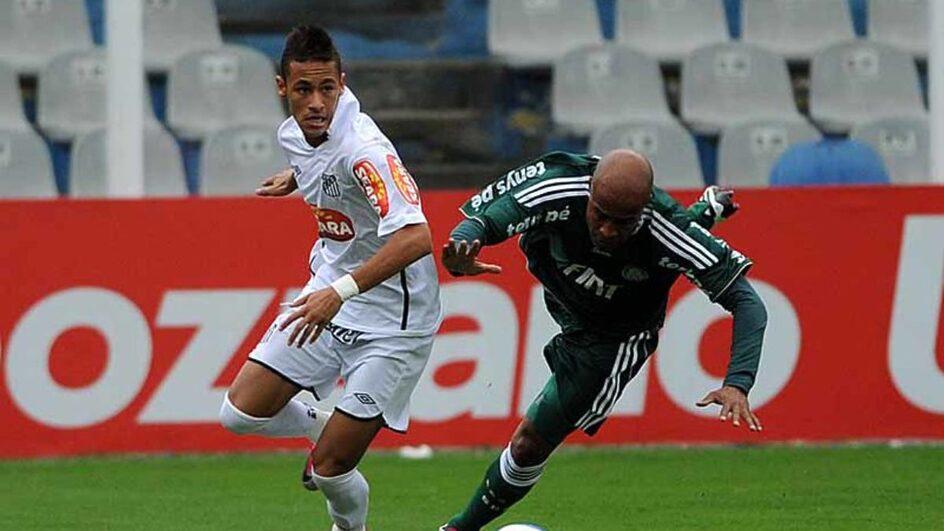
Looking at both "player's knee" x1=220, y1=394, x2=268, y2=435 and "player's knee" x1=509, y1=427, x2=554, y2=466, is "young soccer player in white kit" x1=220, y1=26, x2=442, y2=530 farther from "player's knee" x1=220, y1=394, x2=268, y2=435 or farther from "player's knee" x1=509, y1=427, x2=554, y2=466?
"player's knee" x1=509, y1=427, x2=554, y2=466

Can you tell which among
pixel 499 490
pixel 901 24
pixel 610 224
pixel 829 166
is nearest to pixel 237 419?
pixel 499 490

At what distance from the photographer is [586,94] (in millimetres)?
13258

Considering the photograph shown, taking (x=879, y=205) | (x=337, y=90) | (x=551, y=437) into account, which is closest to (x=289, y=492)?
(x=551, y=437)

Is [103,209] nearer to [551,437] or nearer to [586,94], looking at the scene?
[586,94]

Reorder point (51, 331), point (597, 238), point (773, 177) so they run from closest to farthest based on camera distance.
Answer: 1. point (597, 238)
2. point (51, 331)
3. point (773, 177)

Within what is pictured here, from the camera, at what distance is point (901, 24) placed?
13.1 metres

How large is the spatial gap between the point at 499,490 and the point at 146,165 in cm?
589

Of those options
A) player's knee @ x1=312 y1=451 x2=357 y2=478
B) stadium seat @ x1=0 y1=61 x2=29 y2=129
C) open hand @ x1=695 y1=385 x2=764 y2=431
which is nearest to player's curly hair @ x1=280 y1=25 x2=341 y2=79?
player's knee @ x1=312 y1=451 x2=357 y2=478

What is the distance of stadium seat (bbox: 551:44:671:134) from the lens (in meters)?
13.3

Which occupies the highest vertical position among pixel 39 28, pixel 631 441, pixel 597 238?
pixel 597 238

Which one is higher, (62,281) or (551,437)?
(551,437)

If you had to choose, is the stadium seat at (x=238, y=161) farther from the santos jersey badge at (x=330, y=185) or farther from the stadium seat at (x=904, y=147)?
the santos jersey badge at (x=330, y=185)

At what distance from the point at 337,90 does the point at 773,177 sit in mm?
5987

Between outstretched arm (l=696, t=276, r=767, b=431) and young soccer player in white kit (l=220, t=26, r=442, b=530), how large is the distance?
111 cm
